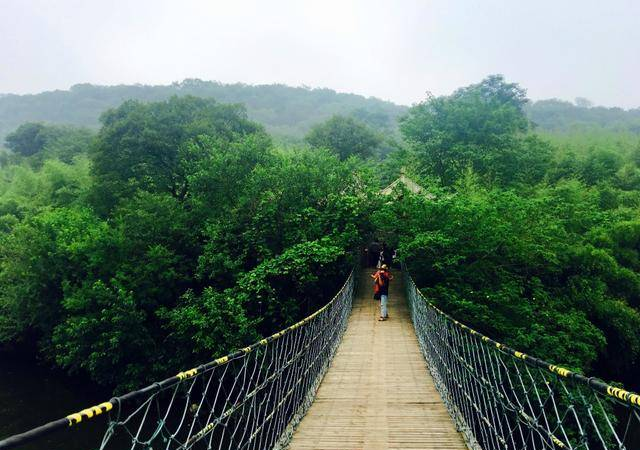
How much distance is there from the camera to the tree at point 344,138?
2736 cm

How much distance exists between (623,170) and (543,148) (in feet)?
10.6

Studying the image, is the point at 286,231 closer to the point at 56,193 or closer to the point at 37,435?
the point at 37,435

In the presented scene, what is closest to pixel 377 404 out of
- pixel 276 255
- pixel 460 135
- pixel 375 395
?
pixel 375 395

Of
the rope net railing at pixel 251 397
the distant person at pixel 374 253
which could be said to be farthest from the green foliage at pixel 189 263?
the distant person at pixel 374 253

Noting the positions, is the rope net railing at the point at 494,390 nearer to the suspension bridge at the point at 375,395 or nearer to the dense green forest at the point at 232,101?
the suspension bridge at the point at 375,395

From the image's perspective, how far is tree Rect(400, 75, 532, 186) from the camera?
1581 centimetres

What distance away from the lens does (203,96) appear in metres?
62.0

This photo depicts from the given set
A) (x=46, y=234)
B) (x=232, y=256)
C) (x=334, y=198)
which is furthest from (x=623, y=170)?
(x=46, y=234)

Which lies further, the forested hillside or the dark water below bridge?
the forested hillside

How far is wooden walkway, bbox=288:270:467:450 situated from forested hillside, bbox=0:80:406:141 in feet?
182

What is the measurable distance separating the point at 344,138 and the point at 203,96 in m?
40.4

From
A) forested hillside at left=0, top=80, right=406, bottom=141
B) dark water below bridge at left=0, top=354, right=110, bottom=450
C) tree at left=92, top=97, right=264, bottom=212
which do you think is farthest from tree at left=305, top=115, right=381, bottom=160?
forested hillside at left=0, top=80, right=406, bottom=141

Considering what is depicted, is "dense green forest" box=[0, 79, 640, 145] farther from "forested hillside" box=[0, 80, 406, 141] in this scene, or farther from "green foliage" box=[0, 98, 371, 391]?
"green foliage" box=[0, 98, 371, 391]

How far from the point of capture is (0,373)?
13086 mm
